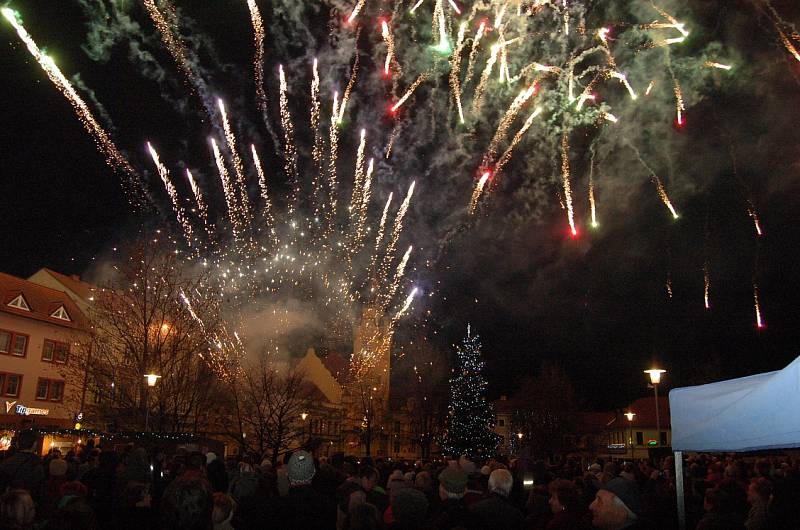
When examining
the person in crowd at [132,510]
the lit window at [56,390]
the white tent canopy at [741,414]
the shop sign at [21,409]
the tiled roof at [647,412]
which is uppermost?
the tiled roof at [647,412]

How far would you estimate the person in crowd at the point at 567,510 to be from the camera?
218 inches

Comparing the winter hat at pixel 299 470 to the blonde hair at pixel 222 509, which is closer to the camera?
the blonde hair at pixel 222 509

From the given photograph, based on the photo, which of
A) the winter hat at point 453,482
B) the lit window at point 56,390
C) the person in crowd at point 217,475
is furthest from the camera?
the lit window at point 56,390

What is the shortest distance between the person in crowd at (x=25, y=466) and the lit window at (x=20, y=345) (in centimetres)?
3973

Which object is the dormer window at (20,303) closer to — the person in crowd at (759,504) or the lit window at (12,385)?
the lit window at (12,385)

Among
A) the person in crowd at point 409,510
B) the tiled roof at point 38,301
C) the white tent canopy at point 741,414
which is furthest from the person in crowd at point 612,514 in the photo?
the tiled roof at point 38,301

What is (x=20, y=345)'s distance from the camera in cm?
4262

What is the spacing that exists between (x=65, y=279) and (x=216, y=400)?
64.7ft

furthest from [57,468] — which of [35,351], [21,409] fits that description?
[35,351]


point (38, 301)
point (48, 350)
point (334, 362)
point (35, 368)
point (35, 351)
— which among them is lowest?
point (35, 368)

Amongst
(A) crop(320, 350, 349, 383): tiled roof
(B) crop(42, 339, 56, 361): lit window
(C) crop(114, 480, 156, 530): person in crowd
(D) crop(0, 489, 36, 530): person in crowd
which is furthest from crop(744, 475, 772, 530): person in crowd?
(A) crop(320, 350, 349, 383): tiled roof

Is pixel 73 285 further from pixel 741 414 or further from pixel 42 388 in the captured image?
pixel 741 414

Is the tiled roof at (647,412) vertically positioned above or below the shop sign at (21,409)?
above

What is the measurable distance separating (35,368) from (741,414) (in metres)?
46.4
